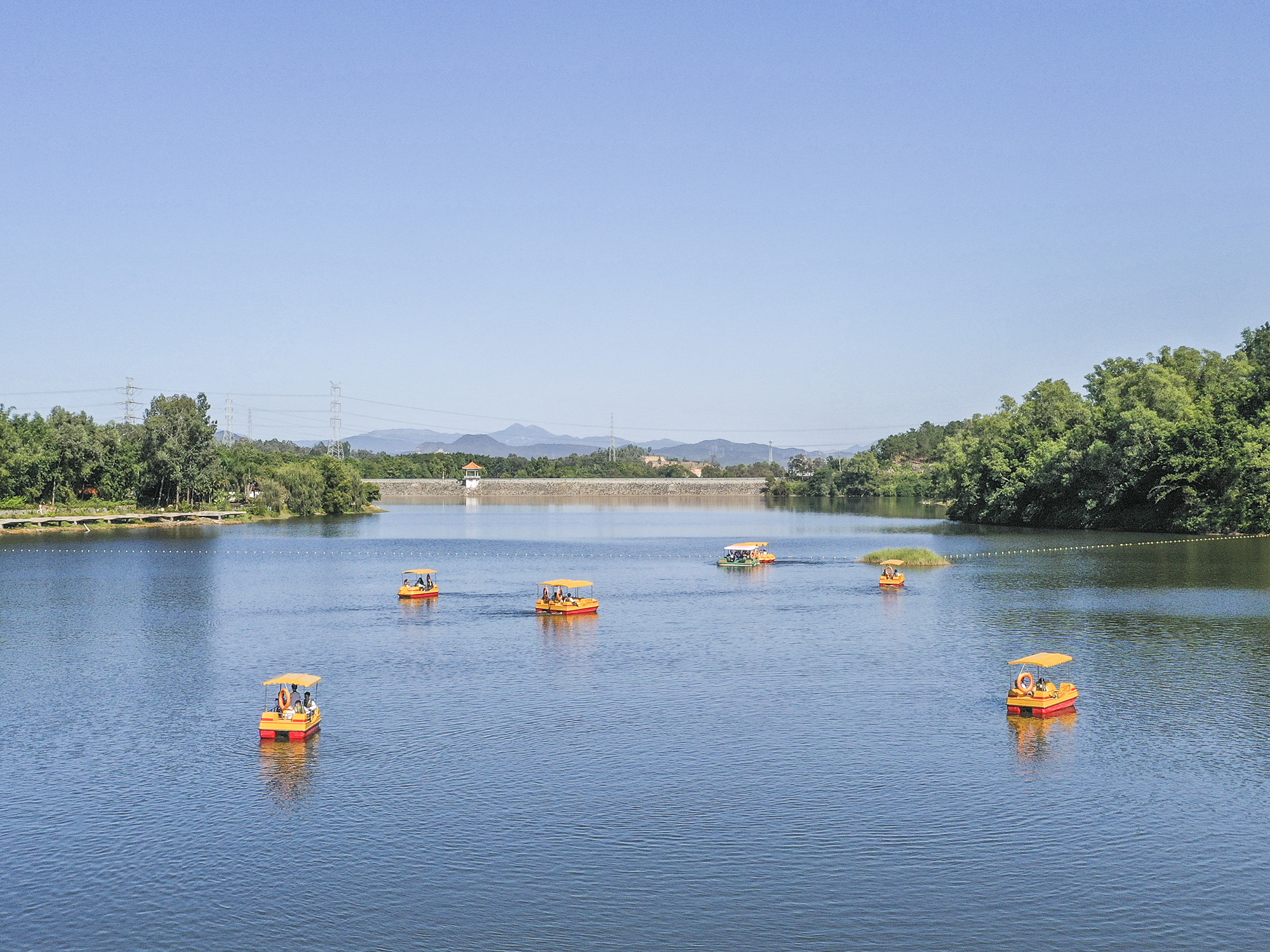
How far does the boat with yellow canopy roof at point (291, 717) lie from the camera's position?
45188 mm

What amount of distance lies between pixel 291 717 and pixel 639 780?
48.9 feet

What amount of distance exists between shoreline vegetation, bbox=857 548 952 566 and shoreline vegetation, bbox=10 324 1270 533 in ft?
138

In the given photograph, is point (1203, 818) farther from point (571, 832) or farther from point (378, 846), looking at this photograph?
point (378, 846)

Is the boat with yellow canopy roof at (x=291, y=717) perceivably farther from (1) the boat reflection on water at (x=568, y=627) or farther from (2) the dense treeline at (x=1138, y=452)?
(2) the dense treeline at (x=1138, y=452)

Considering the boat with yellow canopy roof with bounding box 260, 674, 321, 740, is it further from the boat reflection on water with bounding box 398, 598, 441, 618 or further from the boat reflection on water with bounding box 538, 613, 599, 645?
the boat reflection on water with bounding box 398, 598, 441, 618

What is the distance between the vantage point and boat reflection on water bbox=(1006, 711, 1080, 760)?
43.8 metres

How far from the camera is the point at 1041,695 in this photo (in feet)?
161

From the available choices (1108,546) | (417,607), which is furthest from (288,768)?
(1108,546)

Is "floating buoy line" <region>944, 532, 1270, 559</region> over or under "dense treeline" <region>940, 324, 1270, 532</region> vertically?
under

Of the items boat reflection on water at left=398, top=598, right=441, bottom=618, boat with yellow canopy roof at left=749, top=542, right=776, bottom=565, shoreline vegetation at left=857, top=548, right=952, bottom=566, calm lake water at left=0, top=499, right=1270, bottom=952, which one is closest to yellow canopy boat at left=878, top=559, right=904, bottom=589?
calm lake water at left=0, top=499, right=1270, bottom=952

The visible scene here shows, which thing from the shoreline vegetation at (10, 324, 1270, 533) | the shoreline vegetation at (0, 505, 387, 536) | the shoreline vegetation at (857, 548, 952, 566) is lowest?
the shoreline vegetation at (857, 548, 952, 566)

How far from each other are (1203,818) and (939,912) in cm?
1228

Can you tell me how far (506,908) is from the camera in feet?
98.9

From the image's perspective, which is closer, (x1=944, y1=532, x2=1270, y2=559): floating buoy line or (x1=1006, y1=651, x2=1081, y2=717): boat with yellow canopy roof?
(x1=1006, y1=651, x2=1081, y2=717): boat with yellow canopy roof
